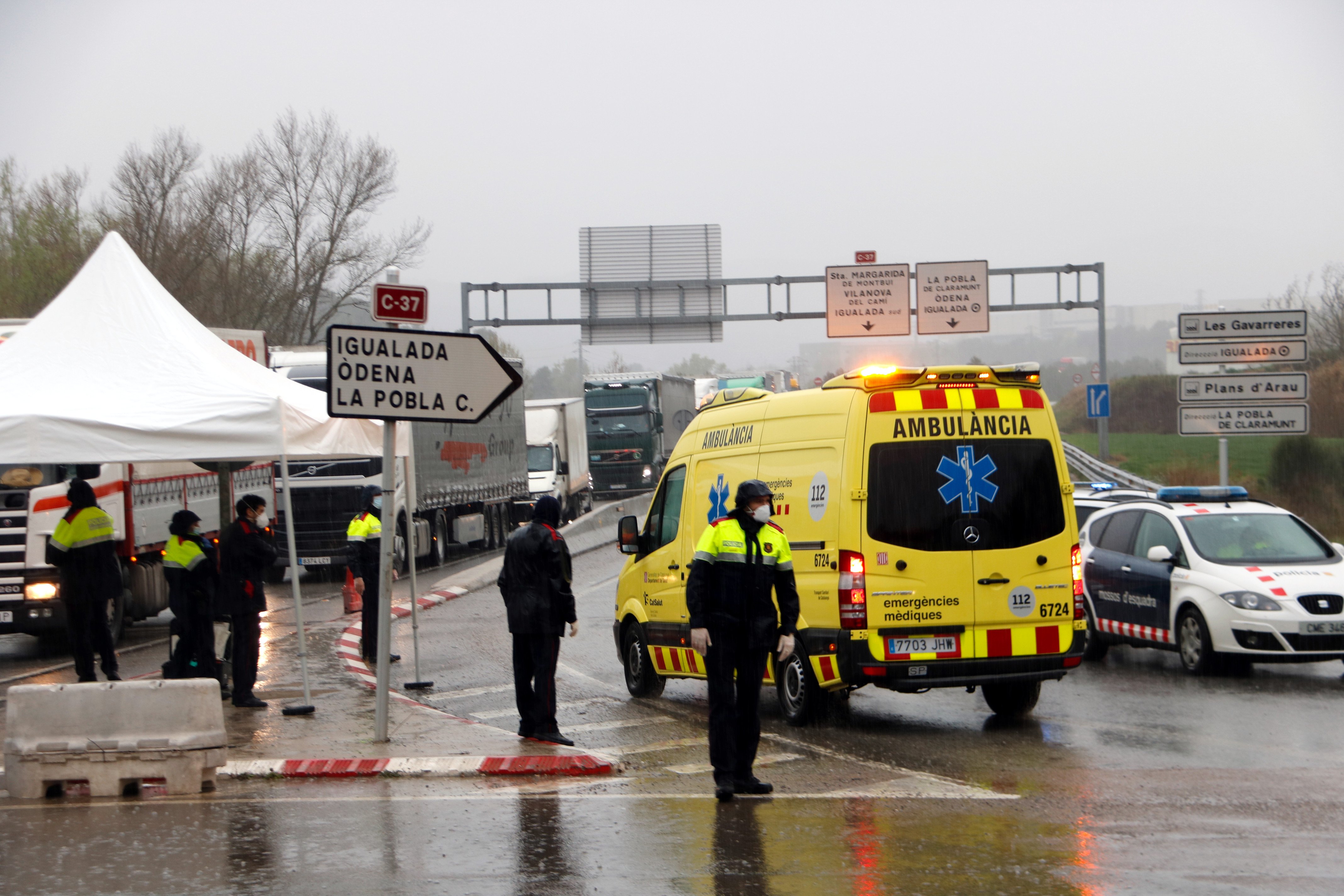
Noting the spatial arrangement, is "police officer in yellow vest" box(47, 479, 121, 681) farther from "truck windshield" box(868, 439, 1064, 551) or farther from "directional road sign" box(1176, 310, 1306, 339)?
"directional road sign" box(1176, 310, 1306, 339)

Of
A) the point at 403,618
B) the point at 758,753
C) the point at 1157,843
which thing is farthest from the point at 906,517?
the point at 403,618

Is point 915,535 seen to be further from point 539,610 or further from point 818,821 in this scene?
point 818,821

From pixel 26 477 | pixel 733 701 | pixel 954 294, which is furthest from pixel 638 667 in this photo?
pixel 954 294

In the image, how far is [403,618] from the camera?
18.7 meters

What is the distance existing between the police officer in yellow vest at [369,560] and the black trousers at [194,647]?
2752 mm

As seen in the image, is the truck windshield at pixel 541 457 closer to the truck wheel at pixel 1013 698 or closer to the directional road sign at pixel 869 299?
the directional road sign at pixel 869 299

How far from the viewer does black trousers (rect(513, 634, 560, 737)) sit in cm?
949

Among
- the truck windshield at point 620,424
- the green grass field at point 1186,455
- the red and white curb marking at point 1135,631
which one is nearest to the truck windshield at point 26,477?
the red and white curb marking at point 1135,631

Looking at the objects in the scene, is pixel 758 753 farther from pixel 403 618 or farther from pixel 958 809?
pixel 403 618

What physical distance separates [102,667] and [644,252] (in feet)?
92.2

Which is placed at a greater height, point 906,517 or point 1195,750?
point 906,517

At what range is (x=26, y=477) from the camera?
15062 millimetres

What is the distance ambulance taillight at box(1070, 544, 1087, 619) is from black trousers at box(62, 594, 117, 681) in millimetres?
8083

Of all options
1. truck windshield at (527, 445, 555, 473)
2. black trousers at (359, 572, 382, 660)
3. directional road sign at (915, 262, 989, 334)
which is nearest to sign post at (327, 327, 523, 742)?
black trousers at (359, 572, 382, 660)
